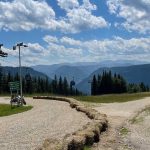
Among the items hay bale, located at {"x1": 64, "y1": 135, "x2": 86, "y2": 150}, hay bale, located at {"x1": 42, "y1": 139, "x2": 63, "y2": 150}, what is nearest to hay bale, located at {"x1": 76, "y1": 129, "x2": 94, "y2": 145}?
hay bale, located at {"x1": 64, "y1": 135, "x2": 86, "y2": 150}

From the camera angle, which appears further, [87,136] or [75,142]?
[87,136]

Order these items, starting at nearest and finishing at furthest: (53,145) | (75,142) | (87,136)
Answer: (53,145) → (75,142) → (87,136)

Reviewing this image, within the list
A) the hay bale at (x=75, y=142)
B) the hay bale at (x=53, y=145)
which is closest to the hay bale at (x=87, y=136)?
the hay bale at (x=75, y=142)

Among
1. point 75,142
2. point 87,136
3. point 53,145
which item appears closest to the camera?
point 53,145

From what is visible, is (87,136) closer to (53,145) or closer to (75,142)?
(75,142)

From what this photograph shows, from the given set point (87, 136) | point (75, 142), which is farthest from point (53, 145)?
point (87, 136)

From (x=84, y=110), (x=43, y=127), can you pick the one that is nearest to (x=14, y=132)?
(x=43, y=127)

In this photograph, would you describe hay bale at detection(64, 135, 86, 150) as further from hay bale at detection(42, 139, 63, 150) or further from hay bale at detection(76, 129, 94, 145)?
hay bale at detection(76, 129, 94, 145)

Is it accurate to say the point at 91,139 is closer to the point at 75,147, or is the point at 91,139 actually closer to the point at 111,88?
the point at 75,147

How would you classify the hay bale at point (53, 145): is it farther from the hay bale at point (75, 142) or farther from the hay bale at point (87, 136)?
the hay bale at point (87, 136)

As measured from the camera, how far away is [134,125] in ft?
130

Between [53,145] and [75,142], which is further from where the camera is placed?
[75,142]

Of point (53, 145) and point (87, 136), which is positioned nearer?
point (53, 145)

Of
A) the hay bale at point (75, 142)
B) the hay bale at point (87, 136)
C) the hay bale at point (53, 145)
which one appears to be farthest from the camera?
the hay bale at point (87, 136)
